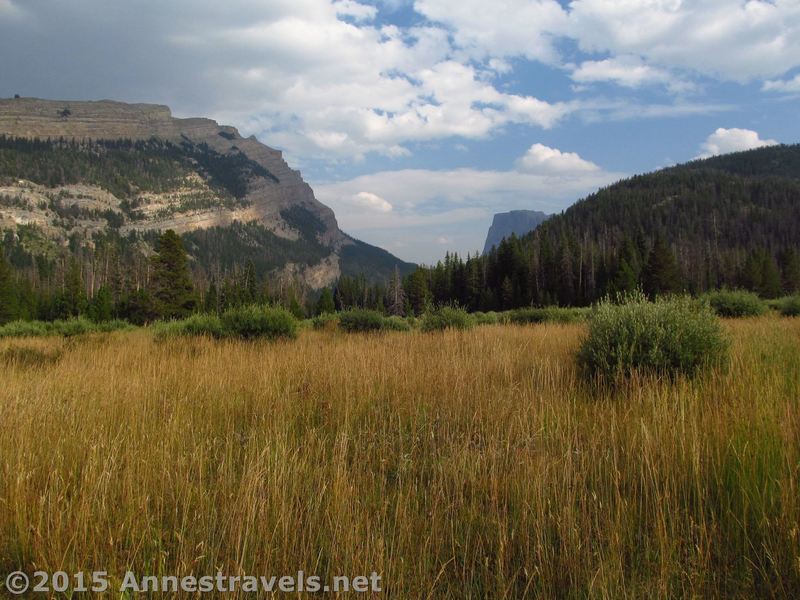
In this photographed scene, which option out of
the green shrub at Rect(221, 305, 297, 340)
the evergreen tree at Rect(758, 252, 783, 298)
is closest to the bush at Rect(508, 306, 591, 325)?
the green shrub at Rect(221, 305, 297, 340)

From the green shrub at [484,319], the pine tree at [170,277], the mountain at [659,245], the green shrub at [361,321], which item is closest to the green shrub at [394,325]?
the green shrub at [361,321]

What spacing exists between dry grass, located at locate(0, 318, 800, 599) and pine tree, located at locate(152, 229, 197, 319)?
32.2 meters

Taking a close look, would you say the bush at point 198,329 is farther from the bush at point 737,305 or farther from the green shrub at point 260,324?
the bush at point 737,305

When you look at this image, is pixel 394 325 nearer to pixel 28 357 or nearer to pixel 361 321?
pixel 361 321

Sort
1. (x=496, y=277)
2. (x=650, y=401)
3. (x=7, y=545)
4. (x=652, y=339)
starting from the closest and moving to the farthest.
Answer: (x=7, y=545)
(x=650, y=401)
(x=652, y=339)
(x=496, y=277)

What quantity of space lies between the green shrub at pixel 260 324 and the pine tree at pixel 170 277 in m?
24.4

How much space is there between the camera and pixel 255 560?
183 centimetres

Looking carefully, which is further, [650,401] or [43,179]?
[43,179]

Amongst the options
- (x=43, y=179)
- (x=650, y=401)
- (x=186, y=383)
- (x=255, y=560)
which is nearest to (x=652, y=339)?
(x=650, y=401)

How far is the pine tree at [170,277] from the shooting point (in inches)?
1283

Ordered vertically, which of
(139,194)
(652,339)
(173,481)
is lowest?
(173,481)

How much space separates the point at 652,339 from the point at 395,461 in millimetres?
3726

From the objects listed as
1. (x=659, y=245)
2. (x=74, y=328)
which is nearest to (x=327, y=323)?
(x=74, y=328)

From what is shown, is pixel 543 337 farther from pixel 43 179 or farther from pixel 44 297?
pixel 43 179
